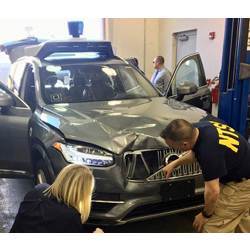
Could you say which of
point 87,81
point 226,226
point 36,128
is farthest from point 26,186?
point 226,226

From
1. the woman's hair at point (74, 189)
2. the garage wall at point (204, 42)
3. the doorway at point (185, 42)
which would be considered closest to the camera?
the woman's hair at point (74, 189)

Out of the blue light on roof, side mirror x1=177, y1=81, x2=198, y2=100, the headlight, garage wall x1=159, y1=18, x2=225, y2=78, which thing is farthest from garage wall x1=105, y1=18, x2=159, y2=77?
the headlight

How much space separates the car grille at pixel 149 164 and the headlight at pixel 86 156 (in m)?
0.14

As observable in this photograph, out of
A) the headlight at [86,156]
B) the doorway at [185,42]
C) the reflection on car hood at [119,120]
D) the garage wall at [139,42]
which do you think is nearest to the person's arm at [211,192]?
the reflection on car hood at [119,120]

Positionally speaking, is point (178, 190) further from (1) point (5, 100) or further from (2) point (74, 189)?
(1) point (5, 100)

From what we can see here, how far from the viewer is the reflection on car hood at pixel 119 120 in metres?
2.54

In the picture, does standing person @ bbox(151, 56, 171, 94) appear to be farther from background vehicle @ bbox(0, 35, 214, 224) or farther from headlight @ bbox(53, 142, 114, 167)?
headlight @ bbox(53, 142, 114, 167)

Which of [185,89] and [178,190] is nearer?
[178,190]

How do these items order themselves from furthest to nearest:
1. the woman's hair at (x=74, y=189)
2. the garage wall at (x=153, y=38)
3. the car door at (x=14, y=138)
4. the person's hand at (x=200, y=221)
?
1. the garage wall at (x=153, y=38)
2. the car door at (x=14, y=138)
3. the person's hand at (x=200, y=221)
4. the woman's hair at (x=74, y=189)

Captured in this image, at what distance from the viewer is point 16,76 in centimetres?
365

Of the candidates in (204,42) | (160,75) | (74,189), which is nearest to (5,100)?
(74,189)

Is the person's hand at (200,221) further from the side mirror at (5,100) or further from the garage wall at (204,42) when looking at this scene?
the garage wall at (204,42)

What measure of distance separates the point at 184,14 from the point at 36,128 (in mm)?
1510

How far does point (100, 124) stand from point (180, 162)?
0.68 meters
